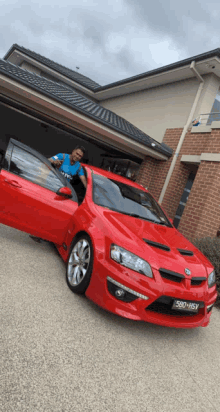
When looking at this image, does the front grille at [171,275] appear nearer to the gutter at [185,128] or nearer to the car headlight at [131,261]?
the car headlight at [131,261]

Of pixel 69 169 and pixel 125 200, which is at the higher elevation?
pixel 69 169

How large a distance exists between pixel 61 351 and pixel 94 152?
13124mm

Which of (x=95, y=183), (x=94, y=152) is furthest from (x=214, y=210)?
(x=94, y=152)

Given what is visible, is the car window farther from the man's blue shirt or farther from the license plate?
the license plate

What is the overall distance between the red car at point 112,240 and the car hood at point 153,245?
0.03 ft

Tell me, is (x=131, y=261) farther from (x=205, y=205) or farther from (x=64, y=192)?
(x=205, y=205)

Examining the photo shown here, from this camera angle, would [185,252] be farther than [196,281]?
Yes

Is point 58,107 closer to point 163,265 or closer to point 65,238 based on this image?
point 65,238

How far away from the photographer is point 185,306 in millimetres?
2818

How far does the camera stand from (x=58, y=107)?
8156mm

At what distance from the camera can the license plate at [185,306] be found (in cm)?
276

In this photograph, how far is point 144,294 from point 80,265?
2.91 ft

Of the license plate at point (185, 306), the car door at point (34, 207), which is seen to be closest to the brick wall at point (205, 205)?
the car door at point (34, 207)

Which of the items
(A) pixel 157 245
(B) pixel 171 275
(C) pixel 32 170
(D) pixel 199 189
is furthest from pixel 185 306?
(D) pixel 199 189
